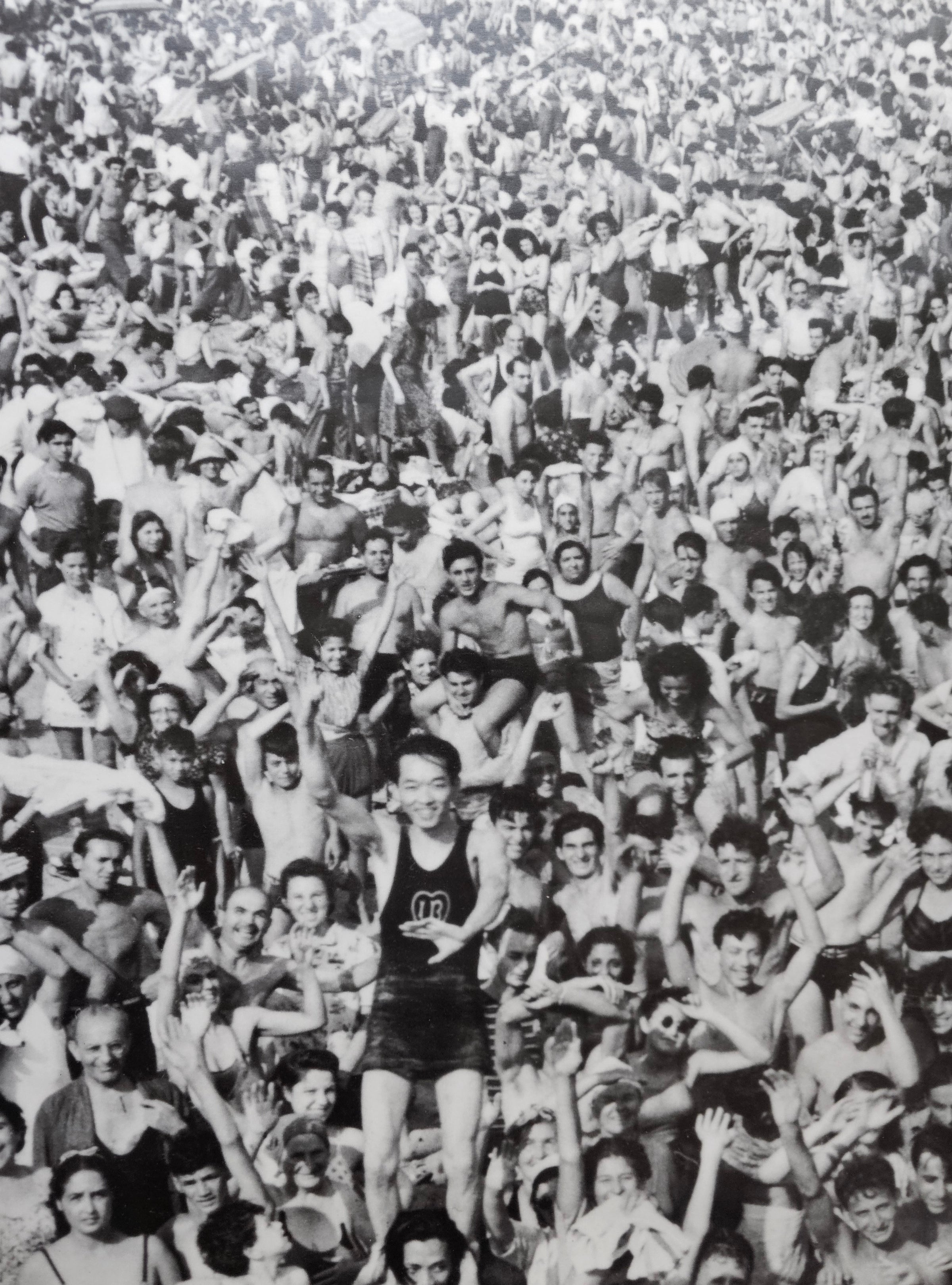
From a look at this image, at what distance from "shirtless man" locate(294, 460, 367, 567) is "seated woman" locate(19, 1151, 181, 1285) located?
10.8ft

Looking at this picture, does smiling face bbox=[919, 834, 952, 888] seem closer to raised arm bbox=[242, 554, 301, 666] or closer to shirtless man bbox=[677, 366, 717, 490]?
shirtless man bbox=[677, 366, 717, 490]

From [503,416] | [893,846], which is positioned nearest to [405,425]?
[503,416]

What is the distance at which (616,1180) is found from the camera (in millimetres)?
6133

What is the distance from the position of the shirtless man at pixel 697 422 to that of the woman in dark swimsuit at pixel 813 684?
3.58 feet

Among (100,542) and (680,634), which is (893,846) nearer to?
(680,634)

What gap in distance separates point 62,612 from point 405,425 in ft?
7.32

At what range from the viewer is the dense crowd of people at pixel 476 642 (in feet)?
20.3

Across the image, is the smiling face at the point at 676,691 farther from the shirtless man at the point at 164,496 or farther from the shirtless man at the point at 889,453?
the shirtless man at the point at 164,496

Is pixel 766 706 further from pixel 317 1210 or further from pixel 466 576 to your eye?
pixel 317 1210

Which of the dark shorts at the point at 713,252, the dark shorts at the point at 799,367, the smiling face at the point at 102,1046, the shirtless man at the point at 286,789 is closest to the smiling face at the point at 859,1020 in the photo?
the shirtless man at the point at 286,789

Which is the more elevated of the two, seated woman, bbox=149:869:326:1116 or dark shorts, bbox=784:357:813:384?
dark shorts, bbox=784:357:813:384

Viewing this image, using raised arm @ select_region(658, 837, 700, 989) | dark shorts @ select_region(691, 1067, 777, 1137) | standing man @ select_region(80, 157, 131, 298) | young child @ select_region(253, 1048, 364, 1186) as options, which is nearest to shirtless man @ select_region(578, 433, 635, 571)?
raised arm @ select_region(658, 837, 700, 989)

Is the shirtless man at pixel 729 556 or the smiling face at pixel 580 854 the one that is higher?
the shirtless man at pixel 729 556

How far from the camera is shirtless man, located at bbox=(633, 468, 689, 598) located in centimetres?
742
